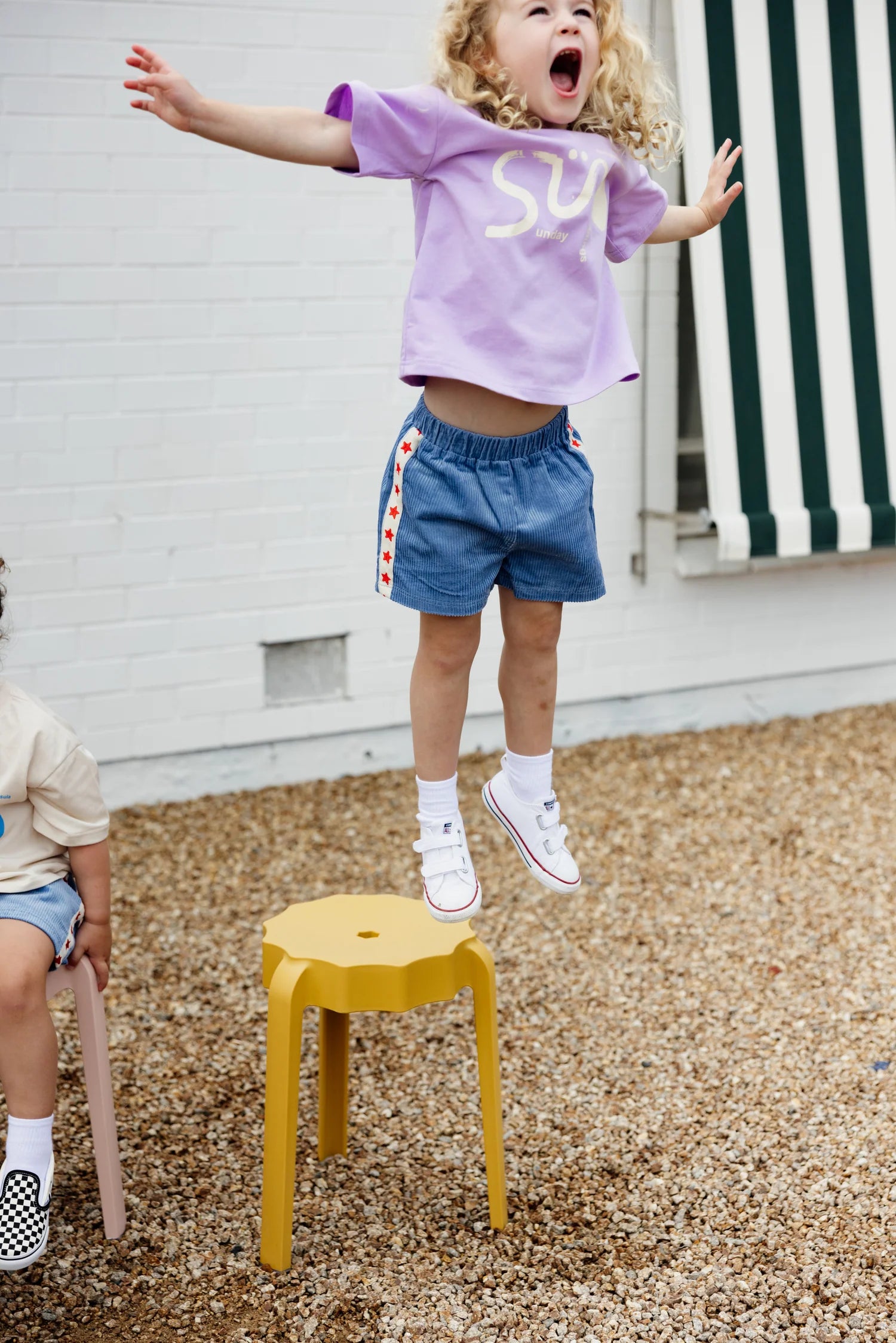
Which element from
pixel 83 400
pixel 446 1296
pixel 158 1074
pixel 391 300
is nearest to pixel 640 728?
pixel 391 300

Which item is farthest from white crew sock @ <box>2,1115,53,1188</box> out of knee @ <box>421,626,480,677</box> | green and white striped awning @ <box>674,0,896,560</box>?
green and white striped awning @ <box>674,0,896,560</box>

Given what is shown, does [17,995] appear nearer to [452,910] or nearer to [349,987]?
[349,987]

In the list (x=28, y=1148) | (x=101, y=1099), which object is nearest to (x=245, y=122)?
(x=28, y=1148)

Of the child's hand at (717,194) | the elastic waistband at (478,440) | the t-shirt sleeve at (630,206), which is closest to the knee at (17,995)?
the elastic waistband at (478,440)

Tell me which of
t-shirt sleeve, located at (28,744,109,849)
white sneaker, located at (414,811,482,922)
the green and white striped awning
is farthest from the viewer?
the green and white striped awning

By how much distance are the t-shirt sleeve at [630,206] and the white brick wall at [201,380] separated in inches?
95.6

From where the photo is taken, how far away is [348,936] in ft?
7.72

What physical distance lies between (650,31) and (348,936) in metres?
3.42

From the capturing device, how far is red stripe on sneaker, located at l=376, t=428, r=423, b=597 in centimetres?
182

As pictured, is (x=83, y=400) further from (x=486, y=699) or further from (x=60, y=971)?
(x=60, y=971)

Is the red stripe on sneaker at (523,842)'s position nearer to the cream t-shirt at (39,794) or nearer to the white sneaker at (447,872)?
the white sneaker at (447,872)

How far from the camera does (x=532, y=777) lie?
204 cm

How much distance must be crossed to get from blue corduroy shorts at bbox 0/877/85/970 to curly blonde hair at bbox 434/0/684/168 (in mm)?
1337

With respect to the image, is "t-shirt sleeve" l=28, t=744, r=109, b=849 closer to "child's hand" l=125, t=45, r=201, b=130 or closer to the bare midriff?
the bare midriff
